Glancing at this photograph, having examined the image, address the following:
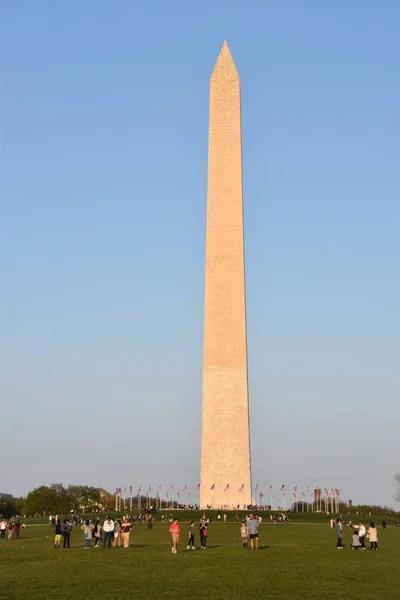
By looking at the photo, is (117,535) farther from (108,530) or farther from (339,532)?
(339,532)

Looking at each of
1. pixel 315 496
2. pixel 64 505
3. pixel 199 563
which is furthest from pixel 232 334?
pixel 64 505

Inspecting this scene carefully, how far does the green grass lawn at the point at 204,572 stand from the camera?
19.9 m

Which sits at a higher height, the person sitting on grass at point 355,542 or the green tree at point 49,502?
the green tree at point 49,502

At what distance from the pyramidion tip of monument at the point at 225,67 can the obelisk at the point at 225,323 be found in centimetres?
42

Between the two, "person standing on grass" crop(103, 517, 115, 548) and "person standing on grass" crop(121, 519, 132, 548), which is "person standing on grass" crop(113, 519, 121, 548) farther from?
"person standing on grass" crop(121, 519, 132, 548)

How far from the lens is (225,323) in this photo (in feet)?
222

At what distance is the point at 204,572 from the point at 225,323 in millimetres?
44028

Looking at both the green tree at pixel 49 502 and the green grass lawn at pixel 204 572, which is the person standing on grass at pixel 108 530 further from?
the green tree at pixel 49 502

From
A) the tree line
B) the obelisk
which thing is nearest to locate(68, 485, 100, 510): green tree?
the tree line

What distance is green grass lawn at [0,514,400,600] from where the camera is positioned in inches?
785

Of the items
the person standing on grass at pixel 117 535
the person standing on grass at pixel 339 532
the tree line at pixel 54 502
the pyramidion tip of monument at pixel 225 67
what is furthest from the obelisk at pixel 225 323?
the tree line at pixel 54 502

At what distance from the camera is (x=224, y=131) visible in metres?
70.2

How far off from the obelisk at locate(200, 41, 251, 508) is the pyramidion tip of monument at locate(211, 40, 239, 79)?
42 cm

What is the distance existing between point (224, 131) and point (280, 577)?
51.2 m
